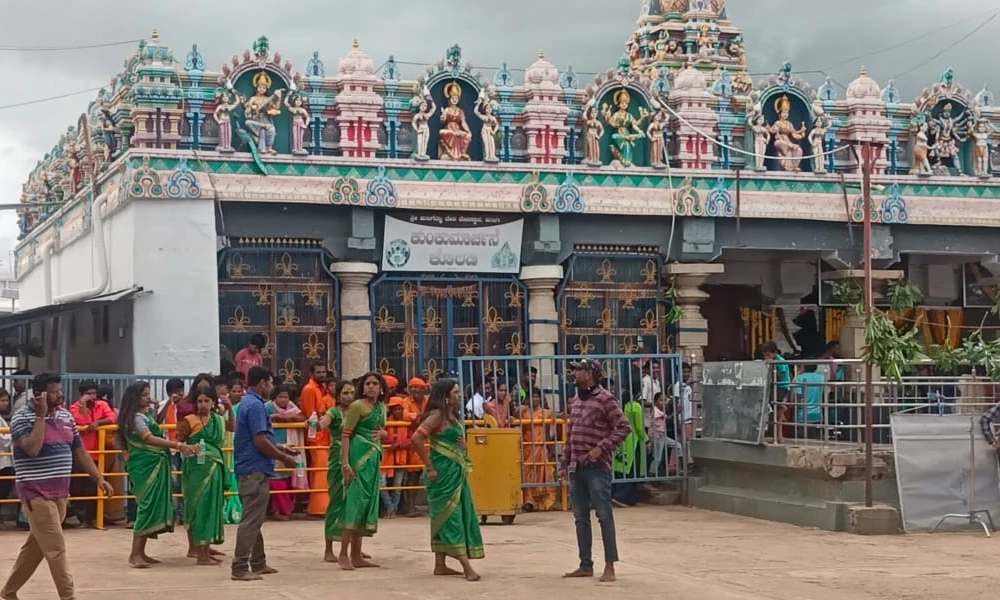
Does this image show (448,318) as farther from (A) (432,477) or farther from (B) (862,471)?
(A) (432,477)

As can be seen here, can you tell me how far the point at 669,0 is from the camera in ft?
96.2

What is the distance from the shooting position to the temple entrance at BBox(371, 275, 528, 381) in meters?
22.5

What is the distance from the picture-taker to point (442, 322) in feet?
74.6

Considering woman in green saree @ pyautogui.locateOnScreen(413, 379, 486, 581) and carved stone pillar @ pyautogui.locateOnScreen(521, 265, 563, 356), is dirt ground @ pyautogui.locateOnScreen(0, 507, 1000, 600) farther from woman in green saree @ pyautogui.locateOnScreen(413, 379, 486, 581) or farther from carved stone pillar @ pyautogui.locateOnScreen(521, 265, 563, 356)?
carved stone pillar @ pyautogui.locateOnScreen(521, 265, 563, 356)

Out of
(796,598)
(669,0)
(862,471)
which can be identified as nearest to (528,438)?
(862,471)

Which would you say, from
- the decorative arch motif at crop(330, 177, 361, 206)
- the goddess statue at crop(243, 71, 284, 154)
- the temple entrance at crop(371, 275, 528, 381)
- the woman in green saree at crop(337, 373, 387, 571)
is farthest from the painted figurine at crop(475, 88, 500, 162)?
the woman in green saree at crop(337, 373, 387, 571)

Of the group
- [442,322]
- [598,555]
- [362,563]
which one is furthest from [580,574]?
[442,322]

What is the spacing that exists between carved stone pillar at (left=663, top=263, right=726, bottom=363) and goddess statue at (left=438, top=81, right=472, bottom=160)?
3642 mm

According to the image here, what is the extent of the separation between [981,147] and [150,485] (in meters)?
16.5

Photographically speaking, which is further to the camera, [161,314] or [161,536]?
[161,314]

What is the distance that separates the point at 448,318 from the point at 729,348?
6.35 metres

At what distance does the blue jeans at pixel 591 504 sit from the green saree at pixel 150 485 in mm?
3269

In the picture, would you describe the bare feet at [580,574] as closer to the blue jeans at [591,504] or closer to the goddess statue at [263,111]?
the blue jeans at [591,504]

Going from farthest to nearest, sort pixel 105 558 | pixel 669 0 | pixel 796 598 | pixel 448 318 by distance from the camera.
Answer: pixel 669 0 < pixel 448 318 < pixel 105 558 < pixel 796 598
